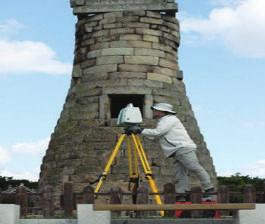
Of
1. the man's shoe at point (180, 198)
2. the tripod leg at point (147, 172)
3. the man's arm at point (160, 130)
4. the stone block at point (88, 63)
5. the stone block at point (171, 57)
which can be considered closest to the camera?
the man's shoe at point (180, 198)

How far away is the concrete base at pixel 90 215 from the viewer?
8008 mm

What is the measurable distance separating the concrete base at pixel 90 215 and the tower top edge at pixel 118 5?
8.51 m

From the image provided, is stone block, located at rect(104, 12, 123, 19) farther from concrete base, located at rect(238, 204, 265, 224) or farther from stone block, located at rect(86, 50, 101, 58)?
concrete base, located at rect(238, 204, 265, 224)

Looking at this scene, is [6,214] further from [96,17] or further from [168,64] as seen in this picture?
[96,17]

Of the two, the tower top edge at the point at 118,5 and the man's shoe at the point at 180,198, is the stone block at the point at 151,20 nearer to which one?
the tower top edge at the point at 118,5

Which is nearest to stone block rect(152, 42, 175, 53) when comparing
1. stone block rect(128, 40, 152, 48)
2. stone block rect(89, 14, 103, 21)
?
stone block rect(128, 40, 152, 48)

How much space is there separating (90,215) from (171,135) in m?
1.98

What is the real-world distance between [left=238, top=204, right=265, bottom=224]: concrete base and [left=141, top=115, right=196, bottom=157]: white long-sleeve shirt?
59.9 inches

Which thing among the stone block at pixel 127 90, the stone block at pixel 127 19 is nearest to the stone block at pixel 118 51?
the stone block at pixel 127 19

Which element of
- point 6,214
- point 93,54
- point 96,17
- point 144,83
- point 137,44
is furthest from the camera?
point 96,17

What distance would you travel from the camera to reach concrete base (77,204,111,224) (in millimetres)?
8008

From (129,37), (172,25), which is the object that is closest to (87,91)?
(129,37)

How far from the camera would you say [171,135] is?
30.6 feet

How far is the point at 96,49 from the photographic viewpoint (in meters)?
15.7
